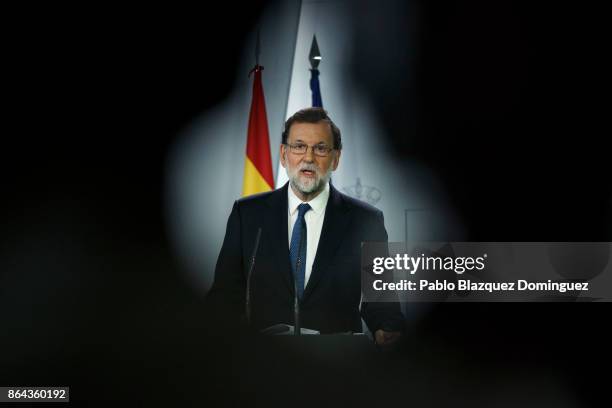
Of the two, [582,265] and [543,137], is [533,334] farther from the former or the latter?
[543,137]

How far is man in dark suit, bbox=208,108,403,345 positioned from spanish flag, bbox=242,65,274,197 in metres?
0.05

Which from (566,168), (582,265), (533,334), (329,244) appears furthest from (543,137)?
(329,244)

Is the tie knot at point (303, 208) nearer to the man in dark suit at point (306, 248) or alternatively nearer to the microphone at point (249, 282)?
the man in dark suit at point (306, 248)

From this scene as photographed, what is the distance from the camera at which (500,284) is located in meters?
2.07

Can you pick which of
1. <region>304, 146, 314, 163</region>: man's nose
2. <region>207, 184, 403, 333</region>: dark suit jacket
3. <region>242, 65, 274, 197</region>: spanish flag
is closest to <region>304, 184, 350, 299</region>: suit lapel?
<region>207, 184, 403, 333</region>: dark suit jacket

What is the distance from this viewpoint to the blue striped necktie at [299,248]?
2066 millimetres

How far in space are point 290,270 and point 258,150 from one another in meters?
0.51

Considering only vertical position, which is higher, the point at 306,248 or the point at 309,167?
the point at 309,167

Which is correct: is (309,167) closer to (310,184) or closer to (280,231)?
(310,184)

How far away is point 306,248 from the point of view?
6.84ft

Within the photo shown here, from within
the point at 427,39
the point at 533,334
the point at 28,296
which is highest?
the point at 427,39

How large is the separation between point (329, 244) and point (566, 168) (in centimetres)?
98

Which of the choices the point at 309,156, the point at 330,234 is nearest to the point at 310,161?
the point at 309,156

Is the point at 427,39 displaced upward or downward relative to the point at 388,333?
upward
